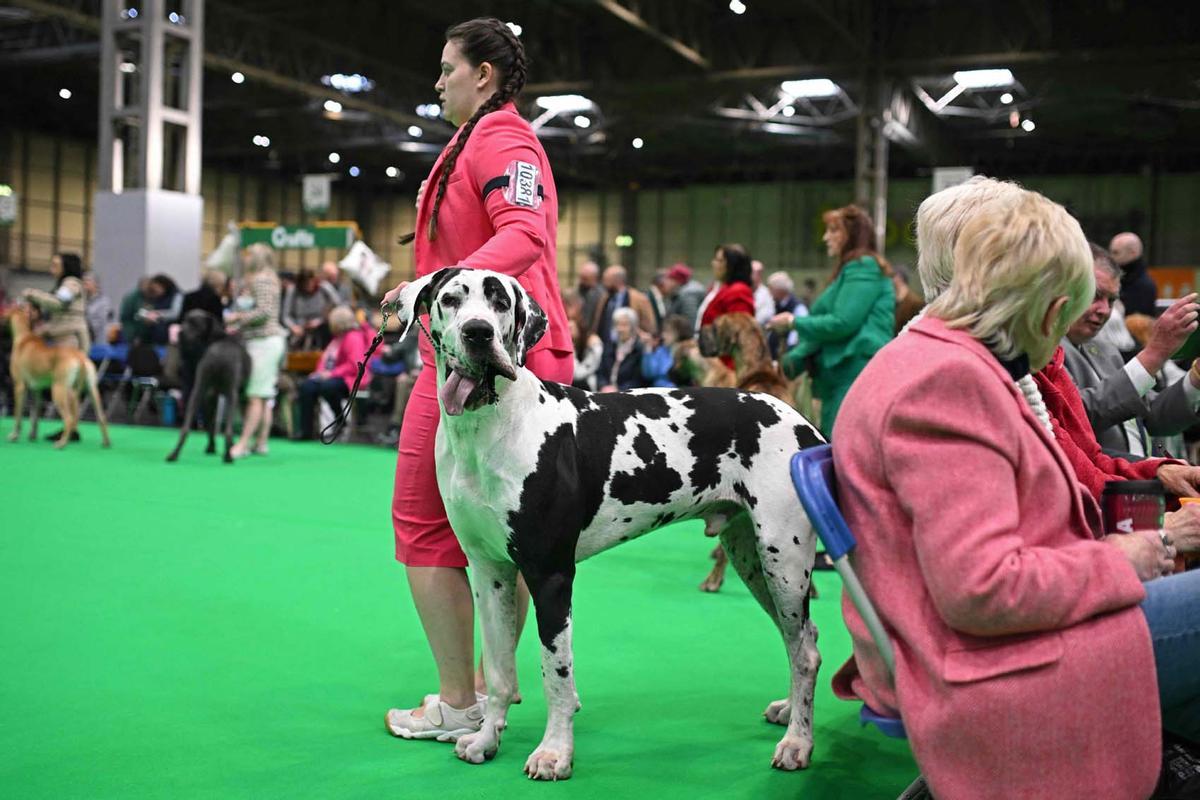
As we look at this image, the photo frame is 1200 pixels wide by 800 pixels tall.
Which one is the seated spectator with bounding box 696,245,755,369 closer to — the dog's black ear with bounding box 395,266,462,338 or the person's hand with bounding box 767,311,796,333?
the person's hand with bounding box 767,311,796,333

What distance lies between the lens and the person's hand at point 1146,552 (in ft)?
5.73

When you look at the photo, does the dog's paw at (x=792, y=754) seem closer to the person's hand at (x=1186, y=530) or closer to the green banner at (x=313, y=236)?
the person's hand at (x=1186, y=530)

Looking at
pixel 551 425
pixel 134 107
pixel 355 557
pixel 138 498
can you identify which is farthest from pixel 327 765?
pixel 134 107

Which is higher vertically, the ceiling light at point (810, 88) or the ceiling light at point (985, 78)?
the ceiling light at point (810, 88)

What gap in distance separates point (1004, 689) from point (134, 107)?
15247 mm

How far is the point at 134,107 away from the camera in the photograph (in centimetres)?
→ 1465

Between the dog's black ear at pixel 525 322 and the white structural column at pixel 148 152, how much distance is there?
1304 cm

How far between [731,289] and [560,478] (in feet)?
11.9

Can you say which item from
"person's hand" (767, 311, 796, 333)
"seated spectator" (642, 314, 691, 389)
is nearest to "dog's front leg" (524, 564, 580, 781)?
"person's hand" (767, 311, 796, 333)

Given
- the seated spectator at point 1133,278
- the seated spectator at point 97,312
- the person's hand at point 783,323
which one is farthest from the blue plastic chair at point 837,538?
the seated spectator at point 97,312

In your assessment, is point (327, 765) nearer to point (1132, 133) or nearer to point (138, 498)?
point (138, 498)

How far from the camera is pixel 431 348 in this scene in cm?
291

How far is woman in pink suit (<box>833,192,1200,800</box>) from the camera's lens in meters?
1.61

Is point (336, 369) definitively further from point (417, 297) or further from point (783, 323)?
point (417, 297)
